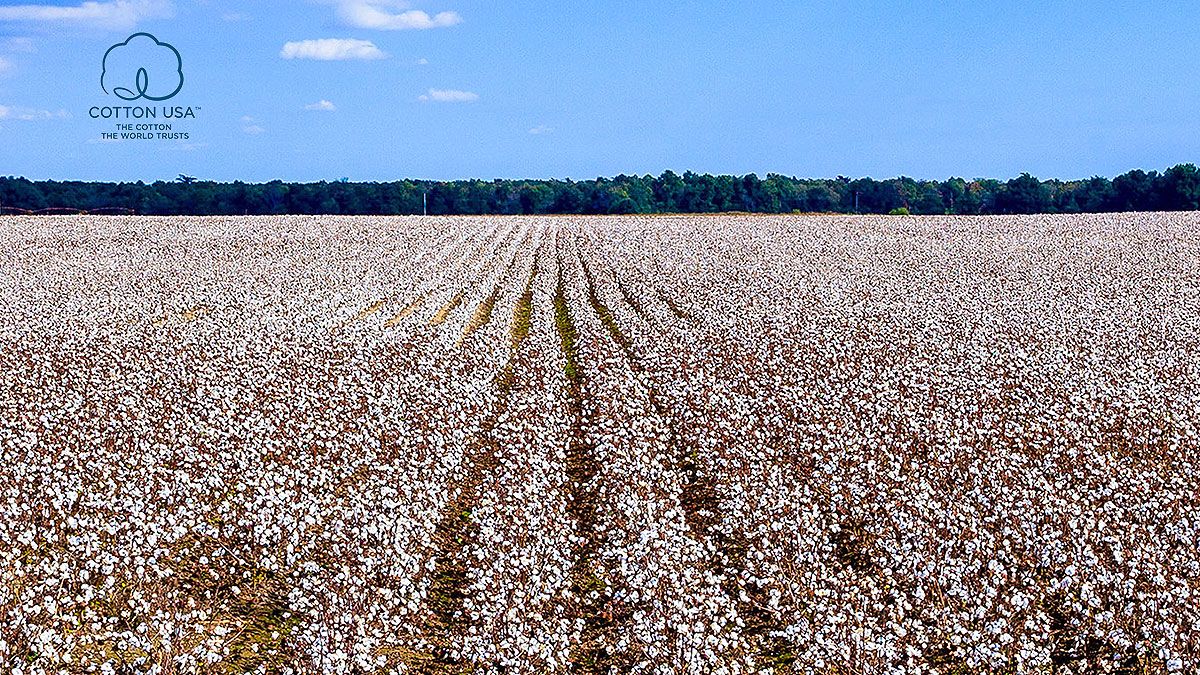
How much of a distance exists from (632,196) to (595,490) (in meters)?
115

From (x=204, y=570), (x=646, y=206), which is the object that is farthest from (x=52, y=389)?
(x=646, y=206)

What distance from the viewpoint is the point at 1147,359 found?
23.0 m

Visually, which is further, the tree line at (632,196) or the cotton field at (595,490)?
the tree line at (632,196)

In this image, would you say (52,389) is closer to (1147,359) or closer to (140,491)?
(140,491)

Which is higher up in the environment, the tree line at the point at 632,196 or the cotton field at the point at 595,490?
the tree line at the point at 632,196

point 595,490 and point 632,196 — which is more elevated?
point 632,196

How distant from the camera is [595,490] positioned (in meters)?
14.0

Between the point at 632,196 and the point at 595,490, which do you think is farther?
the point at 632,196

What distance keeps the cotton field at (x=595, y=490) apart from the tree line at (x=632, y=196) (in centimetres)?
9162

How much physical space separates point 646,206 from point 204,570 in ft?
385

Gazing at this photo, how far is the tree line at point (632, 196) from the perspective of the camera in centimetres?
11388

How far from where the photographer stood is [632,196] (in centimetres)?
12762

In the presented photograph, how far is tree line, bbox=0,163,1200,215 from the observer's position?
374 ft

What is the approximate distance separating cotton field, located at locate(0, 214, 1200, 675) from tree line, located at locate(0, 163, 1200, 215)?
91622 mm
